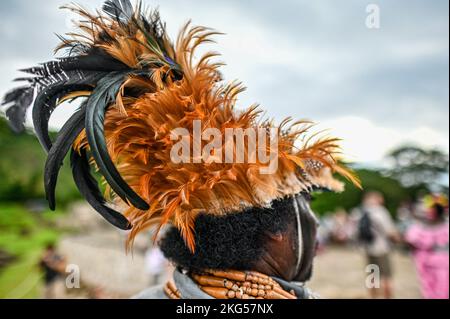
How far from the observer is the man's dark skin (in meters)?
2.09

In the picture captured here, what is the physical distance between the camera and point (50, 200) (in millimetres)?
1887

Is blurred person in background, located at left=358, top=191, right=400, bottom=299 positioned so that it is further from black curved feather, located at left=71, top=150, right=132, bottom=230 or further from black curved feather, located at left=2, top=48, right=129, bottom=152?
black curved feather, located at left=2, top=48, right=129, bottom=152

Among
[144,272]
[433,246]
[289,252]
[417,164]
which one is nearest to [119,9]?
[289,252]

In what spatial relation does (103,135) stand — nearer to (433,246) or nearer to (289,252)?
(289,252)

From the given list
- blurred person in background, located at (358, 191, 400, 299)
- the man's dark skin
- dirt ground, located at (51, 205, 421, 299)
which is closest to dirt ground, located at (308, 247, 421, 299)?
dirt ground, located at (51, 205, 421, 299)

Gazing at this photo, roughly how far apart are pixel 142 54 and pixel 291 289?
128 centimetres

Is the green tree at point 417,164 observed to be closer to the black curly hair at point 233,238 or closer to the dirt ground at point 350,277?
the dirt ground at point 350,277

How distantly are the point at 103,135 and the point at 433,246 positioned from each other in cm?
514

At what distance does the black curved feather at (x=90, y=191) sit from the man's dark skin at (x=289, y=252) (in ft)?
2.14

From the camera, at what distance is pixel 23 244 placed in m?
19.8

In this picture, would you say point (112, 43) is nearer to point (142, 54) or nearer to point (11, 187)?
point (142, 54)
